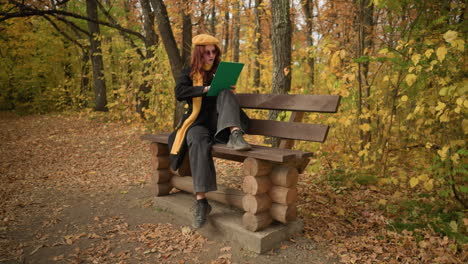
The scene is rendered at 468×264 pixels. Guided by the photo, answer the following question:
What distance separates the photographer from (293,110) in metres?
3.35

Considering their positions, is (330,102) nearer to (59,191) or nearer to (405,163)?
(405,163)

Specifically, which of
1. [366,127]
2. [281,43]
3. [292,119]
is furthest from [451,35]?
[281,43]

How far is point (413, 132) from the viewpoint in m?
4.42

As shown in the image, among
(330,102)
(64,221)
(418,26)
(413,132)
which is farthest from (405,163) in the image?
(64,221)

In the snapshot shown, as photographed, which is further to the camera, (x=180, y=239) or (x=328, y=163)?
(x=328, y=163)

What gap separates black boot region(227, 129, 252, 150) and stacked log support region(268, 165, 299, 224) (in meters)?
0.41

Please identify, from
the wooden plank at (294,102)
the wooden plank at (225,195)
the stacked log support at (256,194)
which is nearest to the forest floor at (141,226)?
the stacked log support at (256,194)

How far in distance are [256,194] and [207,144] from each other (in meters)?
0.74

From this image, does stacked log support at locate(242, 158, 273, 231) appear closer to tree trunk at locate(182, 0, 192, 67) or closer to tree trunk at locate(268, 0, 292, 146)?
tree trunk at locate(268, 0, 292, 146)

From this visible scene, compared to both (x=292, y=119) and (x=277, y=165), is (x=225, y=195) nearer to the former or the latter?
(x=277, y=165)

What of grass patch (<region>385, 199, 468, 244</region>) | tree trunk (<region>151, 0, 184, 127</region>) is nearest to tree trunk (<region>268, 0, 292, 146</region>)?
grass patch (<region>385, 199, 468, 244</region>)

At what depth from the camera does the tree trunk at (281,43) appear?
5157 millimetres

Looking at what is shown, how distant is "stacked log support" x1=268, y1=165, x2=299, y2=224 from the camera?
10.3 feet

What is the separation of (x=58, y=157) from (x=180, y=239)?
5175mm
